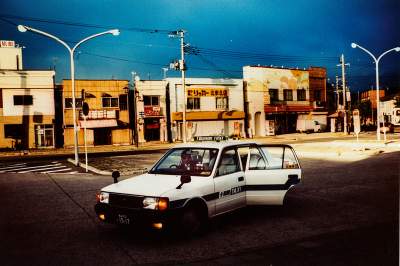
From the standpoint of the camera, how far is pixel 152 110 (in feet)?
147

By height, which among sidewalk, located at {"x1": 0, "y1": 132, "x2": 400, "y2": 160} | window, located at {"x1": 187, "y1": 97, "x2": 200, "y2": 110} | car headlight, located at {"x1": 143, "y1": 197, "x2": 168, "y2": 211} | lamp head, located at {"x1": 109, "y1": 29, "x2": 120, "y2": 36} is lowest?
sidewalk, located at {"x1": 0, "y1": 132, "x2": 400, "y2": 160}

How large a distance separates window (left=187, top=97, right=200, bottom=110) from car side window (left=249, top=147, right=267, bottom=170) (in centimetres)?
3886

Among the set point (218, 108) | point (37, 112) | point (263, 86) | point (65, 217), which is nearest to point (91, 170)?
point (65, 217)

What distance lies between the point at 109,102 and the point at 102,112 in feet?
5.23

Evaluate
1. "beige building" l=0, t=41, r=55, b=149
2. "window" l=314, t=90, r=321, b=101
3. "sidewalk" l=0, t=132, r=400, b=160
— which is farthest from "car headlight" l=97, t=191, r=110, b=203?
"window" l=314, t=90, r=321, b=101

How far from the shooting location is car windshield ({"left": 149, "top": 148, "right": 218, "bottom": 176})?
7.41 meters

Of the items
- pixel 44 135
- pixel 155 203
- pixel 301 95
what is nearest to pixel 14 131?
pixel 44 135

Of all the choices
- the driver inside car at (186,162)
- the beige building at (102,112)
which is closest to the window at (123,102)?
the beige building at (102,112)

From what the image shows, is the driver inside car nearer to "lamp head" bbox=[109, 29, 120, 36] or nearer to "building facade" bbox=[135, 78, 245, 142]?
"lamp head" bbox=[109, 29, 120, 36]

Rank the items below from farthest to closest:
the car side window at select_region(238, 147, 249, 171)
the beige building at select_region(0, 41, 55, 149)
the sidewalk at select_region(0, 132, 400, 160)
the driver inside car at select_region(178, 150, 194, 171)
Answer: the beige building at select_region(0, 41, 55, 149)
the sidewalk at select_region(0, 132, 400, 160)
the car side window at select_region(238, 147, 249, 171)
the driver inside car at select_region(178, 150, 194, 171)

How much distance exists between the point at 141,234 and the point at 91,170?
11.8m

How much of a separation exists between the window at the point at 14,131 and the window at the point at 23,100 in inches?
92.8

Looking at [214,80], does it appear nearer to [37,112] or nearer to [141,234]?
[37,112]

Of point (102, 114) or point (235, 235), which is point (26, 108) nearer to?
point (102, 114)
